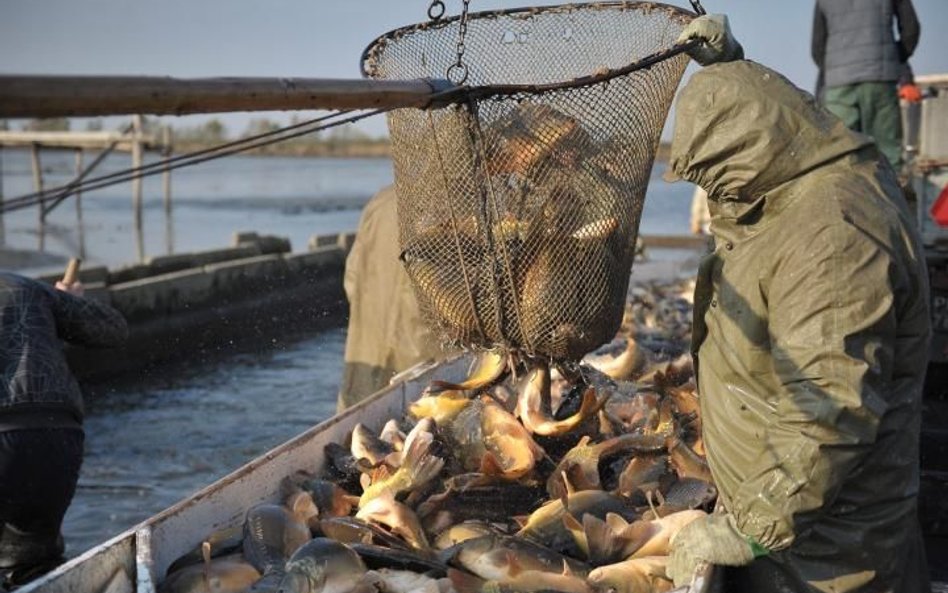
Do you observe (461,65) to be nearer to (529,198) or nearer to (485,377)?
(529,198)

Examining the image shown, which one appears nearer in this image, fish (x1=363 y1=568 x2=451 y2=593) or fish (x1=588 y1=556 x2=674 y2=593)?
fish (x1=363 y1=568 x2=451 y2=593)

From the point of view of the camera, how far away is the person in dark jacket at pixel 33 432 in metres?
5.30

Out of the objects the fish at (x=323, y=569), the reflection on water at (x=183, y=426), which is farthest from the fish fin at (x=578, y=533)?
the reflection on water at (x=183, y=426)

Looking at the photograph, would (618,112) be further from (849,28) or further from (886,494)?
(849,28)

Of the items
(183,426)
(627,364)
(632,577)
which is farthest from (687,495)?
(183,426)

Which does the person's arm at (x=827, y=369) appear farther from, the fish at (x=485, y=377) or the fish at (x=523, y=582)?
the fish at (x=485, y=377)

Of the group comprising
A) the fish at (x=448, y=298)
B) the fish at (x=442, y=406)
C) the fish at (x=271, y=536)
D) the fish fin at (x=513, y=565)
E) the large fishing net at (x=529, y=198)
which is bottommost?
the fish at (x=271, y=536)

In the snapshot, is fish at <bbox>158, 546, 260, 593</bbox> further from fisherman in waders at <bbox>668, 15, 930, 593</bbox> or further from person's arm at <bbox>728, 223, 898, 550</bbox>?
person's arm at <bbox>728, 223, 898, 550</bbox>

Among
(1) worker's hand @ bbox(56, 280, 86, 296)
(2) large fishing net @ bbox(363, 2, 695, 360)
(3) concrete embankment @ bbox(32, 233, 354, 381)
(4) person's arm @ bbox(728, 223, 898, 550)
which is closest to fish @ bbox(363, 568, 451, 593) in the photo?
(2) large fishing net @ bbox(363, 2, 695, 360)

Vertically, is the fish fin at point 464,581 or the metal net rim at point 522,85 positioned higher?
the metal net rim at point 522,85

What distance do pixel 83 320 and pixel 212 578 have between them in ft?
8.35

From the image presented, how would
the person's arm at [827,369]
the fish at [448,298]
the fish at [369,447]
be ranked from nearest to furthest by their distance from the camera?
the person's arm at [827,369] → the fish at [448,298] → the fish at [369,447]

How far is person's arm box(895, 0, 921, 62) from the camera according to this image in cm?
982

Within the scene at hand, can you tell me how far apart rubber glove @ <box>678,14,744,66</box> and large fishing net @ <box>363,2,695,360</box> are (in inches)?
3.9
